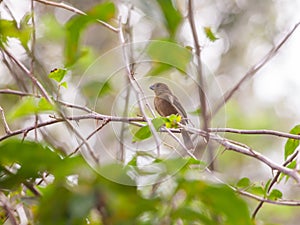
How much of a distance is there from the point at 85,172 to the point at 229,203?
128 millimetres

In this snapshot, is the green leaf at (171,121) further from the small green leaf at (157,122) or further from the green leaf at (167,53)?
the green leaf at (167,53)

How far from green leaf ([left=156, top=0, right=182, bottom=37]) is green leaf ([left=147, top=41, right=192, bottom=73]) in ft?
0.35

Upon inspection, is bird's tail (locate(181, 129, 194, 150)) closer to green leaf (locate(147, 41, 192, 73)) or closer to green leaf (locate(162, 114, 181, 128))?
green leaf (locate(162, 114, 181, 128))

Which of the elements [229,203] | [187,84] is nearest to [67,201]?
[229,203]

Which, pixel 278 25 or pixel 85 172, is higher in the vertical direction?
pixel 85 172

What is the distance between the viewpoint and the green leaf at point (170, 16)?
1.58 ft

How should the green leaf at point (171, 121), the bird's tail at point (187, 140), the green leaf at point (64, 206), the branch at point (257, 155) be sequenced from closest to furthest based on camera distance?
1. the green leaf at point (64, 206)
2. the branch at point (257, 155)
3. the green leaf at point (171, 121)
4. the bird's tail at point (187, 140)

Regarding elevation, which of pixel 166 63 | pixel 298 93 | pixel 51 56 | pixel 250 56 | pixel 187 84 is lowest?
pixel 298 93

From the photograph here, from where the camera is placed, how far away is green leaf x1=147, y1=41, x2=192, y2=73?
24.3 inches

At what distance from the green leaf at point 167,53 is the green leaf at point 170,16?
107 millimetres

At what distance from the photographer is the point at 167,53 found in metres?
0.62

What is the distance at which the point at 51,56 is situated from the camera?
310cm

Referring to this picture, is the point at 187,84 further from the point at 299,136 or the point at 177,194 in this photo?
the point at 177,194

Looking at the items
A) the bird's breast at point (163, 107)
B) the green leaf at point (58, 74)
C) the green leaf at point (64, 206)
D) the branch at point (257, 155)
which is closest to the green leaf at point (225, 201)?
the green leaf at point (64, 206)
